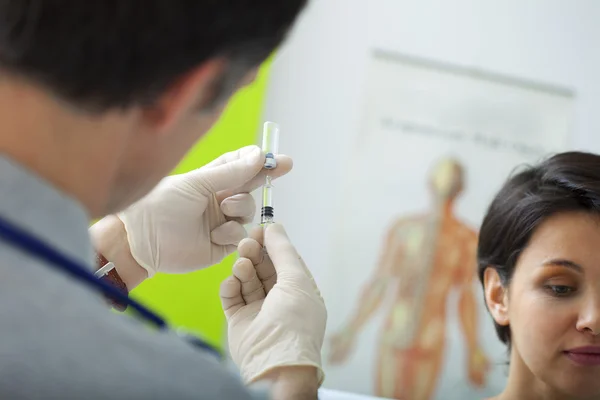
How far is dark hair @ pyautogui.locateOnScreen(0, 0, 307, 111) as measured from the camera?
55cm

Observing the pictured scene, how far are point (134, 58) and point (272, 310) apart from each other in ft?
1.86

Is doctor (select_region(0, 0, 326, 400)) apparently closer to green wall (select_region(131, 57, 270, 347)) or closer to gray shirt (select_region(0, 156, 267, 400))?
gray shirt (select_region(0, 156, 267, 400))

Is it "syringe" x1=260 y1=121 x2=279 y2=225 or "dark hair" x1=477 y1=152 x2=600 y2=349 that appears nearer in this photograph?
"syringe" x1=260 y1=121 x2=279 y2=225

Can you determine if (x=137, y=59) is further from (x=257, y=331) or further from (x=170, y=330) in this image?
(x=257, y=331)

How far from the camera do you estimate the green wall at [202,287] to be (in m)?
2.42

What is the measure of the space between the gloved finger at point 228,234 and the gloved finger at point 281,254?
0.10m

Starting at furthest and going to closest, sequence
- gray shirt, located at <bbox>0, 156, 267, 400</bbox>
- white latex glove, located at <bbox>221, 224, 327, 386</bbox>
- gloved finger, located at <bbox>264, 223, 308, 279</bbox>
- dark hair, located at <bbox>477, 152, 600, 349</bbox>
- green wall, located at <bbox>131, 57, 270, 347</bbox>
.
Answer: green wall, located at <bbox>131, 57, 270, 347</bbox>
dark hair, located at <bbox>477, 152, 600, 349</bbox>
gloved finger, located at <bbox>264, 223, 308, 279</bbox>
white latex glove, located at <bbox>221, 224, 327, 386</bbox>
gray shirt, located at <bbox>0, 156, 267, 400</bbox>

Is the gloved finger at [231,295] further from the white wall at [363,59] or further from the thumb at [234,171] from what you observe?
the white wall at [363,59]

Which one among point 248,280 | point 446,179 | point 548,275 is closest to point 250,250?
point 248,280

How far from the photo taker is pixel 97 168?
2.02 feet

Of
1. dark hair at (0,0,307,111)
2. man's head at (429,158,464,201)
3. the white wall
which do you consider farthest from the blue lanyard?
man's head at (429,158,464,201)

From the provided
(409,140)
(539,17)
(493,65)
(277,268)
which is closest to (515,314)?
(277,268)

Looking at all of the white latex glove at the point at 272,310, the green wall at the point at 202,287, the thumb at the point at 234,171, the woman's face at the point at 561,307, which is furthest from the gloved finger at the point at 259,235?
the green wall at the point at 202,287

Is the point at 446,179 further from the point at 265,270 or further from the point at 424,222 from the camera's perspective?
the point at 265,270
